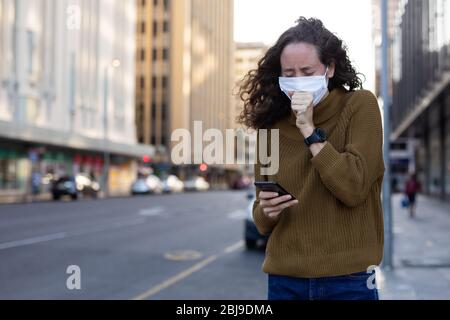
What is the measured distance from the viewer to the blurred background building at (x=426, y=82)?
2861 centimetres

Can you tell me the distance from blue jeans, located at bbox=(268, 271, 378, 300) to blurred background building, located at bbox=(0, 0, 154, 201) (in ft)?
112

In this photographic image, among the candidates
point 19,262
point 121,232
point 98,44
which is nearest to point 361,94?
point 19,262

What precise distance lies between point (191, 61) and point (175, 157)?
8396 cm

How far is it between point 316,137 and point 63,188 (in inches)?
1427

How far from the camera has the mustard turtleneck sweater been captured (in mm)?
1976

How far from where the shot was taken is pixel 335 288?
2.05 metres

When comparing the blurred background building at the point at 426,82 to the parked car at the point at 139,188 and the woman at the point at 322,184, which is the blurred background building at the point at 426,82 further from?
the parked car at the point at 139,188

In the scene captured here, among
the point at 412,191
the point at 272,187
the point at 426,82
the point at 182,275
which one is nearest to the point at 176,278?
the point at 182,275

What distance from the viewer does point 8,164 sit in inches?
1489

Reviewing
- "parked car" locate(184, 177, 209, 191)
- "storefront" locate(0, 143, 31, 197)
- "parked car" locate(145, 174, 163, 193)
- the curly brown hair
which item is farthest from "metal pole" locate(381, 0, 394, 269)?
"parked car" locate(184, 177, 209, 191)

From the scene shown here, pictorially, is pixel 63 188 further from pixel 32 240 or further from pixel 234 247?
pixel 234 247

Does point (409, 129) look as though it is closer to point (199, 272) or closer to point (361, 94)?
point (199, 272)

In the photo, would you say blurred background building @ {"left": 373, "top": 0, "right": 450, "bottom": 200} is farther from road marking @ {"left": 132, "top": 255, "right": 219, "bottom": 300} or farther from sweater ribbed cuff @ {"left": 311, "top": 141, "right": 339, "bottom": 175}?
sweater ribbed cuff @ {"left": 311, "top": 141, "right": 339, "bottom": 175}

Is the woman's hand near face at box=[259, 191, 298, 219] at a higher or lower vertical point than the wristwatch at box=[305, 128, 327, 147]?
lower
